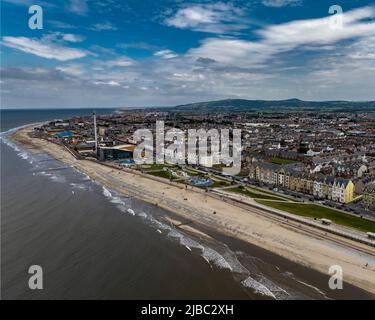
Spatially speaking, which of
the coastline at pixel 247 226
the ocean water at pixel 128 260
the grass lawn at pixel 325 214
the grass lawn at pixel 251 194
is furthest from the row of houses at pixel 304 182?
the ocean water at pixel 128 260

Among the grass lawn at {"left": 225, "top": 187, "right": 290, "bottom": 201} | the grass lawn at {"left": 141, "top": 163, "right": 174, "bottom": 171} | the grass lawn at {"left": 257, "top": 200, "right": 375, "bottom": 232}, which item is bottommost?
the grass lawn at {"left": 257, "top": 200, "right": 375, "bottom": 232}

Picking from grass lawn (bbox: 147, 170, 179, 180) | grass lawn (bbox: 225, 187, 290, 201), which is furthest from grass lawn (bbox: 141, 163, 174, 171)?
grass lawn (bbox: 225, 187, 290, 201)

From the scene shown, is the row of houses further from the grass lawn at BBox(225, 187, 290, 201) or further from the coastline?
the coastline

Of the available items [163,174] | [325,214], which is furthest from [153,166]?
[325,214]

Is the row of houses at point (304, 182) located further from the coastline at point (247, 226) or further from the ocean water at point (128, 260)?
the ocean water at point (128, 260)

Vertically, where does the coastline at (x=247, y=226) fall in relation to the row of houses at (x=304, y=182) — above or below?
below

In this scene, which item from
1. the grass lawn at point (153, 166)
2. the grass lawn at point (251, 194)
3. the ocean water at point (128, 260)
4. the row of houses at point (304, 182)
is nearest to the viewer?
the ocean water at point (128, 260)
